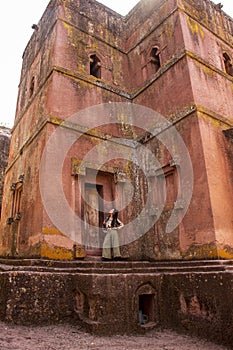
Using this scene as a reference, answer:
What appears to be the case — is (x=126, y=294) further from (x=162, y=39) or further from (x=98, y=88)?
(x=162, y=39)

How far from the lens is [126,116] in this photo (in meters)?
9.98

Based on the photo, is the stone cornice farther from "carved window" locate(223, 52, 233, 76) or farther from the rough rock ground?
the rough rock ground

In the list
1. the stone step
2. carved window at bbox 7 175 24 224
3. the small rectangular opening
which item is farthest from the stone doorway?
carved window at bbox 7 175 24 224

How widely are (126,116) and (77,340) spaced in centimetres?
733

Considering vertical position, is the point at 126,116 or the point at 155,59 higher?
the point at 155,59

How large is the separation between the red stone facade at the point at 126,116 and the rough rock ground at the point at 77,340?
1807mm

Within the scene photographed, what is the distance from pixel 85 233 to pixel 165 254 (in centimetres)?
229

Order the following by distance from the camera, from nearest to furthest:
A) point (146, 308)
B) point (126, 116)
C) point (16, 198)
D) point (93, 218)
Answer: point (146, 308) → point (93, 218) → point (16, 198) → point (126, 116)

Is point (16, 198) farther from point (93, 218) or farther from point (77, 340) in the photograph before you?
point (77, 340)

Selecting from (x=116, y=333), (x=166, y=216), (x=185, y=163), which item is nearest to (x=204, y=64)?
(x=185, y=163)

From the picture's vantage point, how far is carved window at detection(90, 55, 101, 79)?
401 inches

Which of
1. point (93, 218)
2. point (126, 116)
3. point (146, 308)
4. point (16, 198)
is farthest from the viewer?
point (126, 116)

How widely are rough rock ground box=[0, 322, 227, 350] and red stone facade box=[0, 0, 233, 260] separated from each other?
5.93ft

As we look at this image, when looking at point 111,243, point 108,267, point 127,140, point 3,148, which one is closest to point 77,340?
point 108,267
